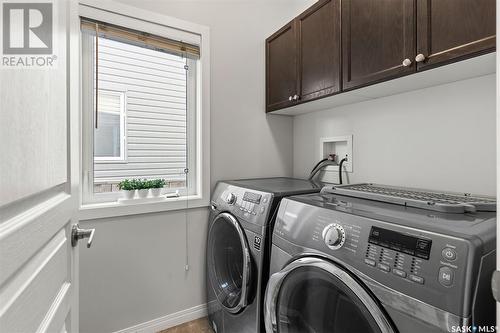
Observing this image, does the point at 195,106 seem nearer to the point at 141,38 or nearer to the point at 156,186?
the point at 141,38

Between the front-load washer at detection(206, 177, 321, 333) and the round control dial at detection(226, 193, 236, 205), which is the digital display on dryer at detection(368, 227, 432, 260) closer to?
the front-load washer at detection(206, 177, 321, 333)

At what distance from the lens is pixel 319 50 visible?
156cm

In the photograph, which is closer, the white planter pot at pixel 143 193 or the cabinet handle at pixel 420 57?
the cabinet handle at pixel 420 57

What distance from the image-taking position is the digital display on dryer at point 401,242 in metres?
0.64

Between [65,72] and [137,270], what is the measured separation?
1312 mm

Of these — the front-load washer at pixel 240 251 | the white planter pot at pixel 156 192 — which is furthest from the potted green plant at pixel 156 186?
the front-load washer at pixel 240 251

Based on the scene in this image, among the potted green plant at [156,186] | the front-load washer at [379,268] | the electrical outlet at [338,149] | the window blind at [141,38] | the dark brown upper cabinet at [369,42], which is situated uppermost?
the window blind at [141,38]

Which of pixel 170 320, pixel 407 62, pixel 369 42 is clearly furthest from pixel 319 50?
pixel 170 320

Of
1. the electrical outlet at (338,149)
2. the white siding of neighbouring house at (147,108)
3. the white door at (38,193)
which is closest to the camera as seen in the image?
the white door at (38,193)

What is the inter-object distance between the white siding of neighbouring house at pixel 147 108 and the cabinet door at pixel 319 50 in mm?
870

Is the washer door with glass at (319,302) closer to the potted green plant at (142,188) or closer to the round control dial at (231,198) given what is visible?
the round control dial at (231,198)

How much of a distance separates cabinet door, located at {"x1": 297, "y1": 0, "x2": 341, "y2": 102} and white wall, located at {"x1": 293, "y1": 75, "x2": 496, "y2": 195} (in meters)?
0.33

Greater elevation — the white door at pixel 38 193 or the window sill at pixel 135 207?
the white door at pixel 38 193

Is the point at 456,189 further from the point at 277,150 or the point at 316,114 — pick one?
the point at 277,150
